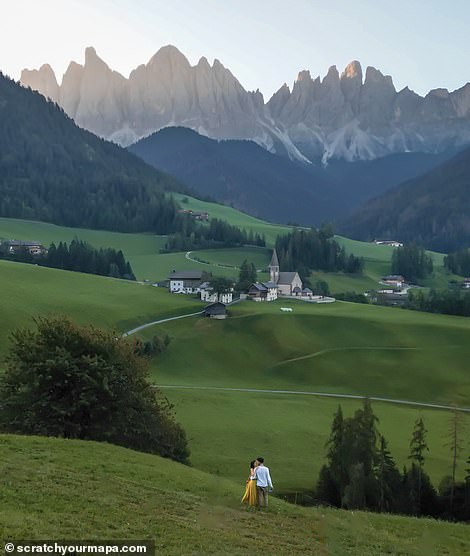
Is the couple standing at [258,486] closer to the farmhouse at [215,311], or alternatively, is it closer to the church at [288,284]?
the farmhouse at [215,311]

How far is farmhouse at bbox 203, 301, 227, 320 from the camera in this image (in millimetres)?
96750

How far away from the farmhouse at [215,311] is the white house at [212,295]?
384 inches

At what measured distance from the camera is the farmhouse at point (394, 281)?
17200 centimetres

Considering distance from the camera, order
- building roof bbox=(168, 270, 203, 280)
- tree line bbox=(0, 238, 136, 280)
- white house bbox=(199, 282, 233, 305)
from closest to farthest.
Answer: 1. white house bbox=(199, 282, 233, 305)
2. building roof bbox=(168, 270, 203, 280)
3. tree line bbox=(0, 238, 136, 280)

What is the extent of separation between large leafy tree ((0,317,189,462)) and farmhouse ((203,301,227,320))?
190 ft

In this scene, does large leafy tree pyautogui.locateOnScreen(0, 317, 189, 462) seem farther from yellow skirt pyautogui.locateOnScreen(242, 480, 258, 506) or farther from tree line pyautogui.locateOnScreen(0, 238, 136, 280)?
tree line pyautogui.locateOnScreen(0, 238, 136, 280)

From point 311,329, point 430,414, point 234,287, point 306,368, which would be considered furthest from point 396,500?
point 234,287

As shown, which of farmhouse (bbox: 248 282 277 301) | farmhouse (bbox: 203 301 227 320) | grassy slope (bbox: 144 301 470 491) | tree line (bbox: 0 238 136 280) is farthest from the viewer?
tree line (bbox: 0 238 136 280)

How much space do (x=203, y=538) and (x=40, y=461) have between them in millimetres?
7883

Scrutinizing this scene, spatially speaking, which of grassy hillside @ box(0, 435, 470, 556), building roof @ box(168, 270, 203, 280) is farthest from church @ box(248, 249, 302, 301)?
grassy hillside @ box(0, 435, 470, 556)

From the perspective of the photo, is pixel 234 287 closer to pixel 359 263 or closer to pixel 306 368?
pixel 306 368

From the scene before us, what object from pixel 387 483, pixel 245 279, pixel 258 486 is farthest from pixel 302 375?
pixel 258 486

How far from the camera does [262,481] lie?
22672 millimetres

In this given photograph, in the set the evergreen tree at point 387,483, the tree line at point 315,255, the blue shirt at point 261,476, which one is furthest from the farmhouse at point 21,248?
the blue shirt at point 261,476
